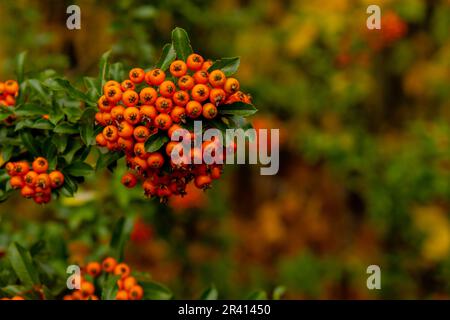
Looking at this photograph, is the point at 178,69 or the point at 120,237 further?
the point at 120,237

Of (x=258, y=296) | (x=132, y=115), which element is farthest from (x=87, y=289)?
(x=132, y=115)

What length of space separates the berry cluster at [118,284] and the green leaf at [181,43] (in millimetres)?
761

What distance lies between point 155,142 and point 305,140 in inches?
120

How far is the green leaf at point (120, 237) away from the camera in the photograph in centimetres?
209

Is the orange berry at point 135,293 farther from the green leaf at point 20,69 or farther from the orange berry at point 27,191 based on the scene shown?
the green leaf at point 20,69

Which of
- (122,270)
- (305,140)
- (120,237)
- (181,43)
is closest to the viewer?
(181,43)

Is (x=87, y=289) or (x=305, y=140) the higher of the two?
(x=305, y=140)

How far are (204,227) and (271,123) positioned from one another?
1.47 m

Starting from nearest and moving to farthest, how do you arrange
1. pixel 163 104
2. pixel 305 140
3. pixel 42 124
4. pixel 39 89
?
pixel 163 104, pixel 42 124, pixel 39 89, pixel 305 140

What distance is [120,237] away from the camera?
2.12 meters

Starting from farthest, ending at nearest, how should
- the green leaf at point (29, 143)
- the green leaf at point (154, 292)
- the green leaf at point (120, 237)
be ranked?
1. the green leaf at point (120, 237)
2. the green leaf at point (154, 292)
3. the green leaf at point (29, 143)

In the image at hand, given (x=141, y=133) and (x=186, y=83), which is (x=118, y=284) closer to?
(x=141, y=133)

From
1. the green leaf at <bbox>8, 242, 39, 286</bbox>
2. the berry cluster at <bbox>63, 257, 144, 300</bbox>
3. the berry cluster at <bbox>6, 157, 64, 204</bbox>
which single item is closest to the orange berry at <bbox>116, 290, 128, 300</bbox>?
the berry cluster at <bbox>63, 257, 144, 300</bbox>

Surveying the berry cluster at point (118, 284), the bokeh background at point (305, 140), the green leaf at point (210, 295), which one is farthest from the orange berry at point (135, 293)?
the bokeh background at point (305, 140)
